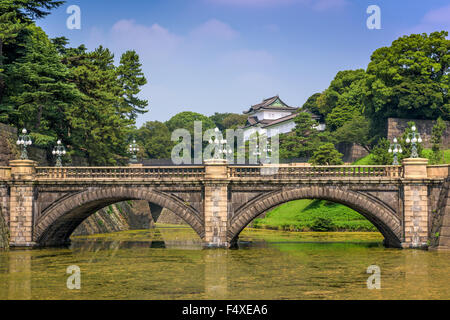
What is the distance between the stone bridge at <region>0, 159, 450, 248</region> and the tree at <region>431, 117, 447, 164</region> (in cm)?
1946

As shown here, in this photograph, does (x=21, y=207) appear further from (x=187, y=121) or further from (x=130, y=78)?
(x=187, y=121)

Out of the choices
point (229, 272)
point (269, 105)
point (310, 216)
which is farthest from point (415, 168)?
point (269, 105)

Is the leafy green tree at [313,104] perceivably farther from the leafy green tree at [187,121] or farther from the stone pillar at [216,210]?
the stone pillar at [216,210]

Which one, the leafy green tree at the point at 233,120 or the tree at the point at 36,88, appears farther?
the leafy green tree at the point at 233,120

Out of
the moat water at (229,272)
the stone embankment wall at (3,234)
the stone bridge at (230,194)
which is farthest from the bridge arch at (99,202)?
the moat water at (229,272)

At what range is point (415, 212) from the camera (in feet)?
111

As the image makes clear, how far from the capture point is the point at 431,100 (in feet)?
204

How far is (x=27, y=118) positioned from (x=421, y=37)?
4547cm

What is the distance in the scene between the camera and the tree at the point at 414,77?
6206 cm

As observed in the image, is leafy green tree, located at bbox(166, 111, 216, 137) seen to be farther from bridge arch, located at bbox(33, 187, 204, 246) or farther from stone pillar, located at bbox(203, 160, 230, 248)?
stone pillar, located at bbox(203, 160, 230, 248)

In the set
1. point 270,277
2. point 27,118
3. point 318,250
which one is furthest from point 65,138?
point 270,277

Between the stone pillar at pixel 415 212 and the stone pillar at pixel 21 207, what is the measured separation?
25.0 m

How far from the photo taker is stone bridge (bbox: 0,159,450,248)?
34062 mm
